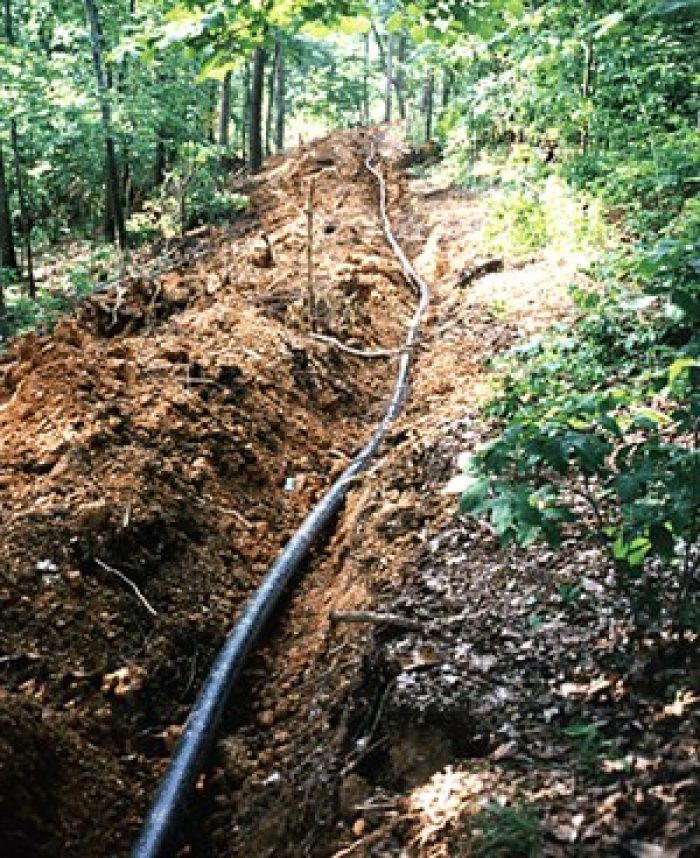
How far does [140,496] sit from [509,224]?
21.6 ft

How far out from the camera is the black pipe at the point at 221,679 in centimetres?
355

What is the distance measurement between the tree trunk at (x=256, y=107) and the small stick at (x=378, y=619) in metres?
15.1

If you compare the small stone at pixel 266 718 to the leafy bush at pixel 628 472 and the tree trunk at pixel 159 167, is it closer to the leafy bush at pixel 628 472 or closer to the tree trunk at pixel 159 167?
the leafy bush at pixel 628 472

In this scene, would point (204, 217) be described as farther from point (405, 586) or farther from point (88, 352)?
point (405, 586)

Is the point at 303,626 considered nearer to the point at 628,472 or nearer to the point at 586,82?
the point at 628,472

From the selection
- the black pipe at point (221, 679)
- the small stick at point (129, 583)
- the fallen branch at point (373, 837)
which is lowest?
the black pipe at point (221, 679)

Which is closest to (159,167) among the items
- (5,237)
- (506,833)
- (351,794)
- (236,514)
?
(5,237)

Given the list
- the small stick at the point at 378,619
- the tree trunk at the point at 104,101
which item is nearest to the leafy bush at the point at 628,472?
the small stick at the point at 378,619

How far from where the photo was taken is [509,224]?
10242 millimetres

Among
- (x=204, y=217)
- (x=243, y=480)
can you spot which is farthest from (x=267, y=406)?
(x=204, y=217)

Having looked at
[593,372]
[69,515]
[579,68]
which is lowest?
[69,515]

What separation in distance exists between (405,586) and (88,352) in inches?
155

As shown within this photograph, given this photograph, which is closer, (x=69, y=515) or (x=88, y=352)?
(x=69, y=515)

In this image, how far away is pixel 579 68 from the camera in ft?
32.8
